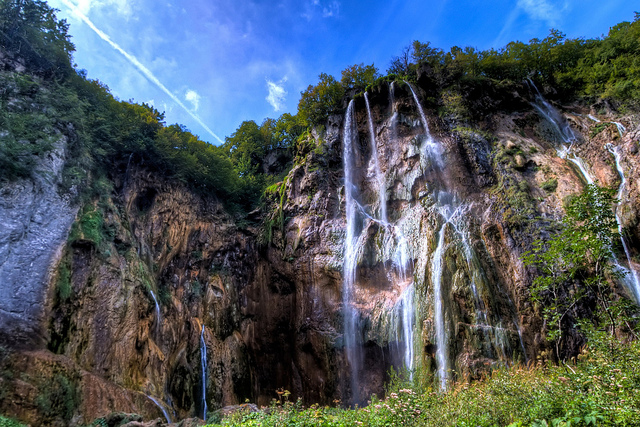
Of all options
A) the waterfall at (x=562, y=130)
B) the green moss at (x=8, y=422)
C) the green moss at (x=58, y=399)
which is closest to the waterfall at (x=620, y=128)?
the waterfall at (x=562, y=130)

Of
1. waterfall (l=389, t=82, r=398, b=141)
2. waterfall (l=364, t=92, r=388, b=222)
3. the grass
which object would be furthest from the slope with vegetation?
waterfall (l=364, t=92, r=388, b=222)

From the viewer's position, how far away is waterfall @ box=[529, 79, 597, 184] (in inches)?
629

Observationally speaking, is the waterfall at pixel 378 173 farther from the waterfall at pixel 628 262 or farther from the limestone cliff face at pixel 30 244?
the limestone cliff face at pixel 30 244

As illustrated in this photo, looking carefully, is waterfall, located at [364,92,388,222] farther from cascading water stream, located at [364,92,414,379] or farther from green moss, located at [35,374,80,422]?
green moss, located at [35,374,80,422]

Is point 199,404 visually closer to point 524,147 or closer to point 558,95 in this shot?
point 524,147

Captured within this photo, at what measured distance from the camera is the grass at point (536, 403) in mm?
4594

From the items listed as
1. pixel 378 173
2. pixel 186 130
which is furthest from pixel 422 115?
pixel 186 130

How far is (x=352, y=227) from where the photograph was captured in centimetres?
1786

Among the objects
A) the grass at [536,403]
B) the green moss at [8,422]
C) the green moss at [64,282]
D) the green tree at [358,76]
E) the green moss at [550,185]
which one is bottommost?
the green moss at [8,422]

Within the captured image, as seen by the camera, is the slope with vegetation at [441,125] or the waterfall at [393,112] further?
the waterfall at [393,112]

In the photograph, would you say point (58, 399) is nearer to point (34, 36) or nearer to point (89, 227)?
point (89, 227)

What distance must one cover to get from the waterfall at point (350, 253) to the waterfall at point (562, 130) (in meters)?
10.2

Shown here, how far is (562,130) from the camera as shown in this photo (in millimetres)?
18266

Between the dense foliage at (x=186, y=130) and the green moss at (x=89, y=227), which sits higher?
the dense foliage at (x=186, y=130)
